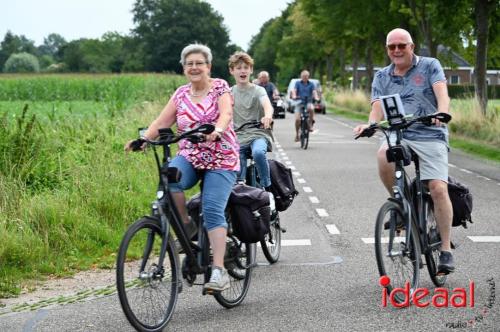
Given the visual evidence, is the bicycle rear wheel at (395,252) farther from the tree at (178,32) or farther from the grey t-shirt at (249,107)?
the tree at (178,32)

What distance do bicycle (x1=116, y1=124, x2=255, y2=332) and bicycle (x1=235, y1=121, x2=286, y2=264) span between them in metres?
1.95

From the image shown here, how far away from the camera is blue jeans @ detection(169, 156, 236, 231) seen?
6262 millimetres

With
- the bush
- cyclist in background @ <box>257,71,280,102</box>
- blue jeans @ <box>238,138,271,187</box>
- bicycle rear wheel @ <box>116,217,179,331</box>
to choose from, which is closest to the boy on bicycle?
blue jeans @ <box>238,138,271,187</box>

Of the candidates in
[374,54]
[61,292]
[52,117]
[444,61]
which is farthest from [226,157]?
[374,54]

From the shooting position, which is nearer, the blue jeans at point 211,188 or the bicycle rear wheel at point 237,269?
the blue jeans at point 211,188

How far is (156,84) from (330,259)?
3259 cm

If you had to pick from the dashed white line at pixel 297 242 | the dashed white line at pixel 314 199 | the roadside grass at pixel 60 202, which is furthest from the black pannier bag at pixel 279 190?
the dashed white line at pixel 314 199

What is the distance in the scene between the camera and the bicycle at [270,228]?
837 cm

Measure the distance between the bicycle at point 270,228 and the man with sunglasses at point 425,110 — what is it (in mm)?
1585

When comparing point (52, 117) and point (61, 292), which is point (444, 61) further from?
point (61, 292)

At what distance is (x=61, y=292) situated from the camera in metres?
7.41

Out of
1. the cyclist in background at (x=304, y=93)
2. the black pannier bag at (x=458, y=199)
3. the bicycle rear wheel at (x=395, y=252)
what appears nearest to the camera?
the bicycle rear wheel at (x=395, y=252)

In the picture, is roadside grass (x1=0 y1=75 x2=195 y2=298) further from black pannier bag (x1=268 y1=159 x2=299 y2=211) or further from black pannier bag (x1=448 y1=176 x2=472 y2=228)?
black pannier bag (x1=448 y1=176 x2=472 y2=228)

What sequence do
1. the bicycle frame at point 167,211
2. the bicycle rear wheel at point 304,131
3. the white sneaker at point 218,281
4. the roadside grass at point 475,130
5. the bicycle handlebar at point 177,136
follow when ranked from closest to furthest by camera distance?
the bicycle frame at point 167,211
the bicycle handlebar at point 177,136
the white sneaker at point 218,281
the roadside grass at point 475,130
the bicycle rear wheel at point 304,131
